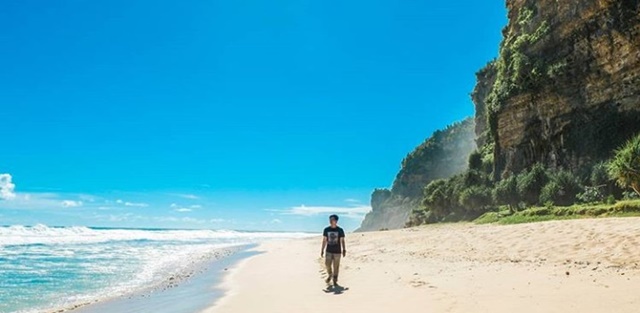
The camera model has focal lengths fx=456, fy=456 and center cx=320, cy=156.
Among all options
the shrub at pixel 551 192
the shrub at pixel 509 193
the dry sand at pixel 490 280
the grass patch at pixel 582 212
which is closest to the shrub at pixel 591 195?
the shrub at pixel 551 192

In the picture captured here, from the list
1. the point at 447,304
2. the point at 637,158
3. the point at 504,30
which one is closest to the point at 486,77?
the point at 504,30

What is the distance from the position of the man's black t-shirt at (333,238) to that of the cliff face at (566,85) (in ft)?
140

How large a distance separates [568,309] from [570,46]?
177 ft

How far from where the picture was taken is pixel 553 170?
52.4m

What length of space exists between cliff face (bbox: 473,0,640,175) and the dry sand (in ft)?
110

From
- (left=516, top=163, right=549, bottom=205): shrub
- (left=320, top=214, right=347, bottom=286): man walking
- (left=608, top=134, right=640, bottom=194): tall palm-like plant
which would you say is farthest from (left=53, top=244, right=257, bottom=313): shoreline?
(left=516, top=163, right=549, bottom=205): shrub

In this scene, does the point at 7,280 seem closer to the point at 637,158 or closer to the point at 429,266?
the point at 429,266

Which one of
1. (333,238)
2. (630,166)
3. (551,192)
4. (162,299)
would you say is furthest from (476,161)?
(162,299)

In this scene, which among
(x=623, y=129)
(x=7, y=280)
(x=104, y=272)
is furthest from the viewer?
(x=623, y=129)

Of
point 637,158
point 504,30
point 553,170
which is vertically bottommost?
point 637,158

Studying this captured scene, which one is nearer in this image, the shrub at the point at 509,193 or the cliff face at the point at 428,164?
the shrub at the point at 509,193

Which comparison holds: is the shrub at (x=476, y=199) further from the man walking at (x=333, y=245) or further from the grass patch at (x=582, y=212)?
the man walking at (x=333, y=245)

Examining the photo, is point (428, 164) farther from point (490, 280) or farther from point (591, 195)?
point (490, 280)

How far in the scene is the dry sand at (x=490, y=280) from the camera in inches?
345
